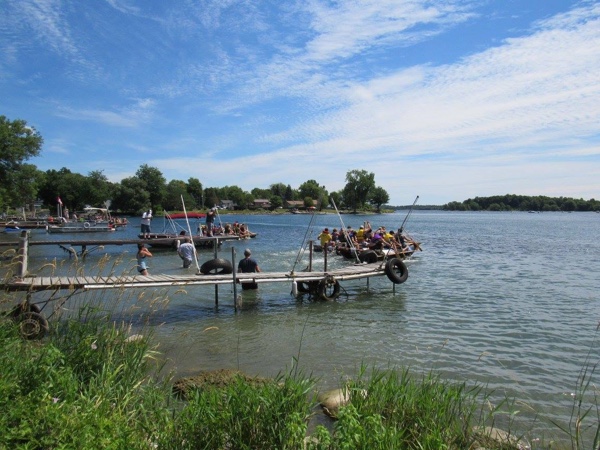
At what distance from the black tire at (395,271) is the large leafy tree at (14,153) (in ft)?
149

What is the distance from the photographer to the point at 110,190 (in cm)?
11675

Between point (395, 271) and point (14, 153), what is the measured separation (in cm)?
4643

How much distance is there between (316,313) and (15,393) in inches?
411

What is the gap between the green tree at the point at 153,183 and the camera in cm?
11800

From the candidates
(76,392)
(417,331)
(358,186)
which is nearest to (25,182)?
(417,331)

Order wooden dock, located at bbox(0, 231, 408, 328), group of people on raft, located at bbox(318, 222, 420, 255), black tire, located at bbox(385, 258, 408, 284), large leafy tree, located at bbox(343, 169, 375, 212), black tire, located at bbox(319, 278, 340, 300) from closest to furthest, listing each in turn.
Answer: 1. wooden dock, located at bbox(0, 231, 408, 328)
2. black tire, located at bbox(319, 278, 340, 300)
3. black tire, located at bbox(385, 258, 408, 284)
4. group of people on raft, located at bbox(318, 222, 420, 255)
5. large leafy tree, located at bbox(343, 169, 375, 212)

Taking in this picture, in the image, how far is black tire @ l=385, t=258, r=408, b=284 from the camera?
17.4 meters

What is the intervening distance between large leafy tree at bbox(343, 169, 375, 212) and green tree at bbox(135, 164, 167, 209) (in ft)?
227

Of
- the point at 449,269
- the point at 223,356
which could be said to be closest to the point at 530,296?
the point at 449,269

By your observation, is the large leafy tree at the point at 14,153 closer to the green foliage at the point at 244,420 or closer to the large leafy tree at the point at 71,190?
the green foliage at the point at 244,420

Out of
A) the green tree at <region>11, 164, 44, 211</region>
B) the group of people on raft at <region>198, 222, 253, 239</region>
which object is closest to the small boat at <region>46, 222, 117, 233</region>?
the green tree at <region>11, 164, 44, 211</region>

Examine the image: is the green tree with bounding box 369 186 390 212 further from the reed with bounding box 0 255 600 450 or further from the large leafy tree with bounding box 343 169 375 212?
the reed with bounding box 0 255 600 450

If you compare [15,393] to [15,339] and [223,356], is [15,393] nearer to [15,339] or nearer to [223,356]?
[15,339]

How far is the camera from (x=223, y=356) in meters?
9.64
